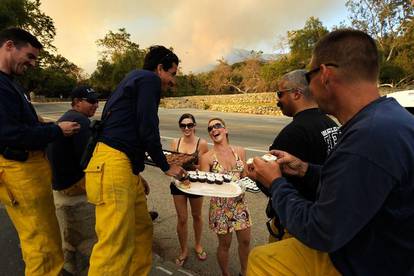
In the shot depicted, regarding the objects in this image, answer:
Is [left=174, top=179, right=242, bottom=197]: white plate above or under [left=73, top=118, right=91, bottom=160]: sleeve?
under

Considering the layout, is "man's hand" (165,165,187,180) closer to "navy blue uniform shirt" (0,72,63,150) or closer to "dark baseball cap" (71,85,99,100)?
"navy blue uniform shirt" (0,72,63,150)

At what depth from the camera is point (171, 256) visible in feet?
13.3

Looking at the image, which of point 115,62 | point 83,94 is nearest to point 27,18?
point 115,62

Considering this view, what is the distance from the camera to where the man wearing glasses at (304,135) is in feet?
7.65

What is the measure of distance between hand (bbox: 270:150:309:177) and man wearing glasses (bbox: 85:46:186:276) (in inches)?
41.9

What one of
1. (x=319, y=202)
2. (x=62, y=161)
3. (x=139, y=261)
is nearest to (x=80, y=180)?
(x=62, y=161)

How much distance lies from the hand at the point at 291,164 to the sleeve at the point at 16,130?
1946 millimetres

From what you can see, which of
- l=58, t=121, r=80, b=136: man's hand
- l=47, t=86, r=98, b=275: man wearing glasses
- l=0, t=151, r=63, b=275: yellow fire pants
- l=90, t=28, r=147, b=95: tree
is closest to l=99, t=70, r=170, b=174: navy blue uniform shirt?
l=58, t=121, r=80, b=136: man's hand

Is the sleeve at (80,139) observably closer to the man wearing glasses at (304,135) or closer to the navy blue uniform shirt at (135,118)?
the navy blue uniform shirt at (135,118)

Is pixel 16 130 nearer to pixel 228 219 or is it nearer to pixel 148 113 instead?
pixel 148 113

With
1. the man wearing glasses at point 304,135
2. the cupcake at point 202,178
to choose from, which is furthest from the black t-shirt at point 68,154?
the man wearing glasses at point 304,135

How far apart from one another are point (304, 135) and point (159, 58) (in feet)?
4.84

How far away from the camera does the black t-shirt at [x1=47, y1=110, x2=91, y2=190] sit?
3.53m

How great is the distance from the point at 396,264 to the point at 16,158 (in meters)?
2.81
